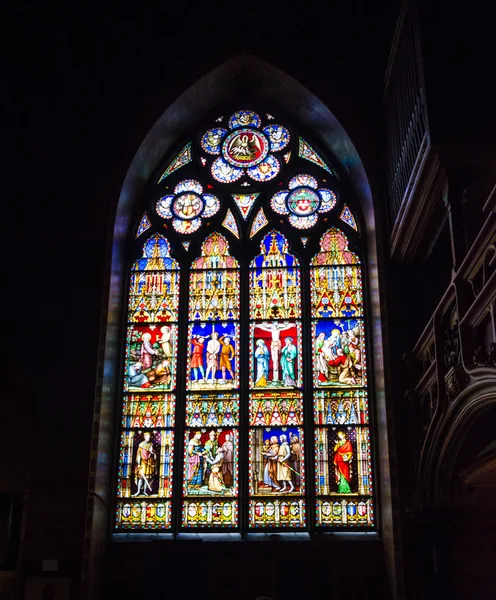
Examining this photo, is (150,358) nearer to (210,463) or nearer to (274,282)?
(210,463)

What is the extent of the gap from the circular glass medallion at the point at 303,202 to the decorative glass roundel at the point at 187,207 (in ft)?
3.30

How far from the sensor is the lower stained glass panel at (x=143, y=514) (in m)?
9.54

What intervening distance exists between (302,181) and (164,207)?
192 cm

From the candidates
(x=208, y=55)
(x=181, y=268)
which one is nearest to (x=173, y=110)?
(x=208, y=55)

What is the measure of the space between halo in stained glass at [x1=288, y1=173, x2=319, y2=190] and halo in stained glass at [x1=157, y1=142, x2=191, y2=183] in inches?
59.2

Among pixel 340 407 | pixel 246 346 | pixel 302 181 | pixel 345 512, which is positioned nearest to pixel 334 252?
pixel 302 181

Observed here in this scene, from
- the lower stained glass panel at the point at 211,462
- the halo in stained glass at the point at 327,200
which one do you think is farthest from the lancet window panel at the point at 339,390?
the lower stained glass panel at the point at 211,462

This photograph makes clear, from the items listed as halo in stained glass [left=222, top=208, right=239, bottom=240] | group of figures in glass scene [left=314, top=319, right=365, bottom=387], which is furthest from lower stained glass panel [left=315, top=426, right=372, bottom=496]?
halo in stained glass [left=222, top=208, right=239, bottom=240]

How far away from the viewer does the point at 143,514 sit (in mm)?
9594

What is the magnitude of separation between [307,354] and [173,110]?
375 centimetres

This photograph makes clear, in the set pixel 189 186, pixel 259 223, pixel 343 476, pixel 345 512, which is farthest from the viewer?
pixel 189 186

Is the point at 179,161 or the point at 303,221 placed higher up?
the point at 179,161

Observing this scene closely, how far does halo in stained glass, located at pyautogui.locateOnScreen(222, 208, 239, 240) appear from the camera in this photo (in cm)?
1102

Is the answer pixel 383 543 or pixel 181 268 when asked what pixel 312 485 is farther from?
pixel 181 268
